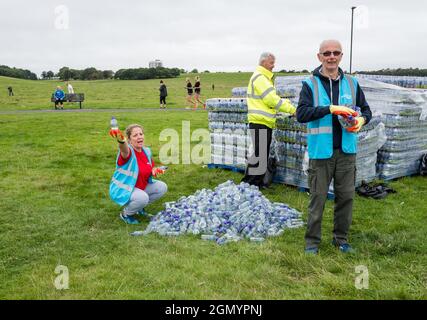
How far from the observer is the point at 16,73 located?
3565 inches

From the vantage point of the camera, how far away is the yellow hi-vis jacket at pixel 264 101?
25.8 ft

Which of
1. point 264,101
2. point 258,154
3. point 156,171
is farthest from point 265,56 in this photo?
point 156,171

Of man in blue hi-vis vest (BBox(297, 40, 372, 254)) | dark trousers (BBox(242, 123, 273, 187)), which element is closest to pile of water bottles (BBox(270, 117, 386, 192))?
dark trousers (BBox(242, 123, 273, 187))

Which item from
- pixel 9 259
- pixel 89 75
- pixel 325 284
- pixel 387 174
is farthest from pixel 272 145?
pixel 89 75

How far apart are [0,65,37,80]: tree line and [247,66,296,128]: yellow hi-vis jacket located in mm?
92315

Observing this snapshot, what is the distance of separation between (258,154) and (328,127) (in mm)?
3654

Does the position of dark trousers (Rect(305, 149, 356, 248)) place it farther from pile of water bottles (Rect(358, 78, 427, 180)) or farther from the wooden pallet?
the wooden pallet

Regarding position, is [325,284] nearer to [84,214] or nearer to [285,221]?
[285,221]

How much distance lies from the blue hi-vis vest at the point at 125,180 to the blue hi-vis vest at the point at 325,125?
9.27ft

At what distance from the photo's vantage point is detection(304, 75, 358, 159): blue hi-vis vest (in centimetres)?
507

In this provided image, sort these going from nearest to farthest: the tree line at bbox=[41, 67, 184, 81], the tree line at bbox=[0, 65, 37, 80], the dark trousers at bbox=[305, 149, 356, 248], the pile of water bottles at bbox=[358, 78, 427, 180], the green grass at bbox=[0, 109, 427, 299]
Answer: the green grass at bbox=[0, 109, 427, 299] < the dark trousers at bbox=[305, 149, 356, 248] < the pile of water bottles at bbox=[358, 78, 427, 180] < the tree line at bbox=[41, 67, 184, 81] < the tree line at bbox=[0, 65, 37, 80]

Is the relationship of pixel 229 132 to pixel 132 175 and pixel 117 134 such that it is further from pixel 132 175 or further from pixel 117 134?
pixel 117 134

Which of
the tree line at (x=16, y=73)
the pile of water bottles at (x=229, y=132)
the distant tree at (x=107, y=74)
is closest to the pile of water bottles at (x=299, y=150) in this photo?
the pile of water bottles at (x=229, y=132)

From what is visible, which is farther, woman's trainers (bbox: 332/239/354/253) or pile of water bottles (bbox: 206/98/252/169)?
pile of water bottles (bbox: 206/98/252/169)
